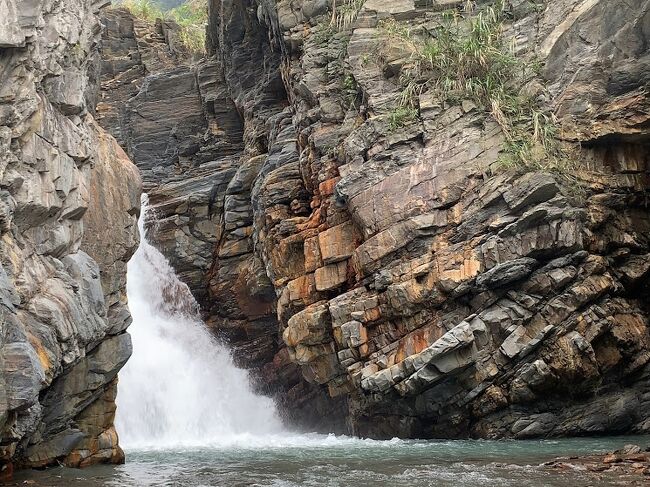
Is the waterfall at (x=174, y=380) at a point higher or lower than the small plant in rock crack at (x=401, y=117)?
lower

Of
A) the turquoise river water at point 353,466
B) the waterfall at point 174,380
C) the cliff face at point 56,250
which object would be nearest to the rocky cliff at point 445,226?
the waterfall at point 174,380

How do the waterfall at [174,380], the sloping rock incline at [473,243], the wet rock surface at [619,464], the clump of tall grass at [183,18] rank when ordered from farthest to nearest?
1. the clump of tall grass at [183,18]
2. the waterfall at [174,380]
3. the sloping rock incline at [473,243]
4. the wet rock surface at [619,464]

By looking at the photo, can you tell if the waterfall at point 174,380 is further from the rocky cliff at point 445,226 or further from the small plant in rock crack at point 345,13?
the small plant in rock crack at point 345,13

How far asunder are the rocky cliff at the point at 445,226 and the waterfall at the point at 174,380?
0.74m

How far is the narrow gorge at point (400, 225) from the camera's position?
14125mm

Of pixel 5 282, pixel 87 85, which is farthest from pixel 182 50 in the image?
pixel 5 282

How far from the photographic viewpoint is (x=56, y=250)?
47.1 feet

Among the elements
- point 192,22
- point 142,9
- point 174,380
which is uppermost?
point 192,22

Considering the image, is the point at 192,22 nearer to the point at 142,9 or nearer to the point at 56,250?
the point at 142,9

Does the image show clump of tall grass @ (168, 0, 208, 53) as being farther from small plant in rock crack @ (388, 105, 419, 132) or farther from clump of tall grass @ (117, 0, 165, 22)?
small plant in rock crack @ (388, 105, 419, 132)

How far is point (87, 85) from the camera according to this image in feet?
60.3

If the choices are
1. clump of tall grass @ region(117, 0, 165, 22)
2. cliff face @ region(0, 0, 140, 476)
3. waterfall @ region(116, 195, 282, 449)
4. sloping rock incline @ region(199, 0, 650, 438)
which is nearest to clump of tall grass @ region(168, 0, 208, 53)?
clump of tall grass @ region(117, 0, 165, 22)

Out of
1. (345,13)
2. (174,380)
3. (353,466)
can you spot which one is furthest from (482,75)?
(174,380)

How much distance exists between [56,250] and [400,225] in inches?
331
